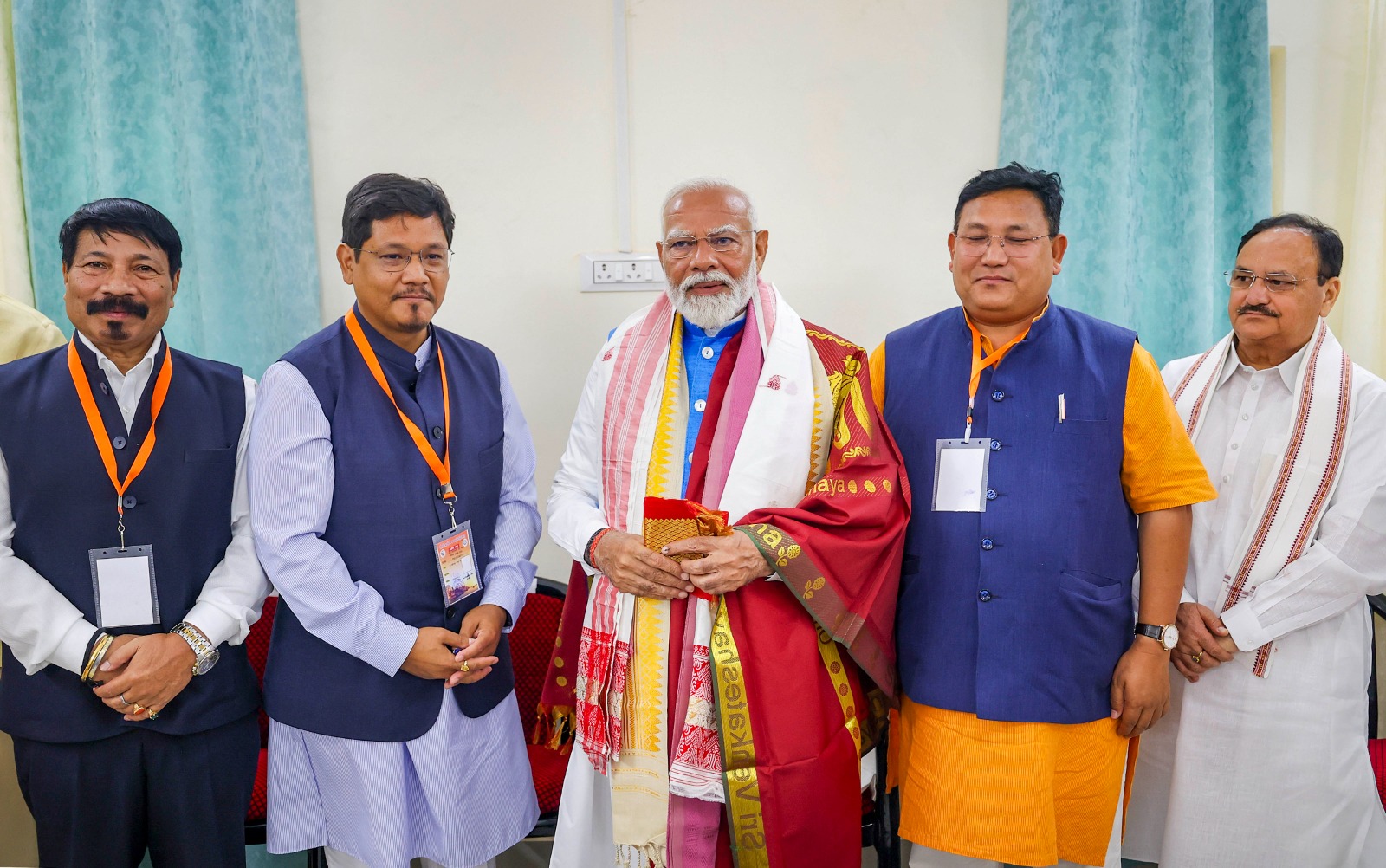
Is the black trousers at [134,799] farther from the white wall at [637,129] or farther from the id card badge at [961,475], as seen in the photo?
the id card badge at [961,475]

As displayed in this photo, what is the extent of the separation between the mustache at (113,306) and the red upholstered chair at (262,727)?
0.80 m

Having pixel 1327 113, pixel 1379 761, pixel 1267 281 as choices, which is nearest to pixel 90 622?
pixel 1267 281

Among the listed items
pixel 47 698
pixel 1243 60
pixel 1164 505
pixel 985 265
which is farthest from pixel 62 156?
pixel 1243 60

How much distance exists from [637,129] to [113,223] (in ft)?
5.14

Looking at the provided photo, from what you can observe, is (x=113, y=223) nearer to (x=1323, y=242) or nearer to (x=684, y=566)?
(x=684, y=566)

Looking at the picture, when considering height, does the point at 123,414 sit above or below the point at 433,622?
above

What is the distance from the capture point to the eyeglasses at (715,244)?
6.81 feet

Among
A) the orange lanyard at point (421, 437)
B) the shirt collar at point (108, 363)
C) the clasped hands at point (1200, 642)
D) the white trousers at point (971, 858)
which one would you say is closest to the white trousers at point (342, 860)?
the orange lanyard at point (421, 437)

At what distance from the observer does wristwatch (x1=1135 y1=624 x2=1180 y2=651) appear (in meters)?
2.00

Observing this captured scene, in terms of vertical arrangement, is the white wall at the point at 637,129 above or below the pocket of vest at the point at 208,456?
above

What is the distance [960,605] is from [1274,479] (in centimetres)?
85

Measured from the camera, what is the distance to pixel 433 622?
198 cm

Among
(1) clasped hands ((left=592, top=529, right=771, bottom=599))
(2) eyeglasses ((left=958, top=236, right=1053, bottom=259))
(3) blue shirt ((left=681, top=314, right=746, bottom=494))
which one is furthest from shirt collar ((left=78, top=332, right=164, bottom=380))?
(2) eyeglasses ((left=958, top=236, right=1053, bottom=259))

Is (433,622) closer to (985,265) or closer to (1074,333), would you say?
(985,265)
